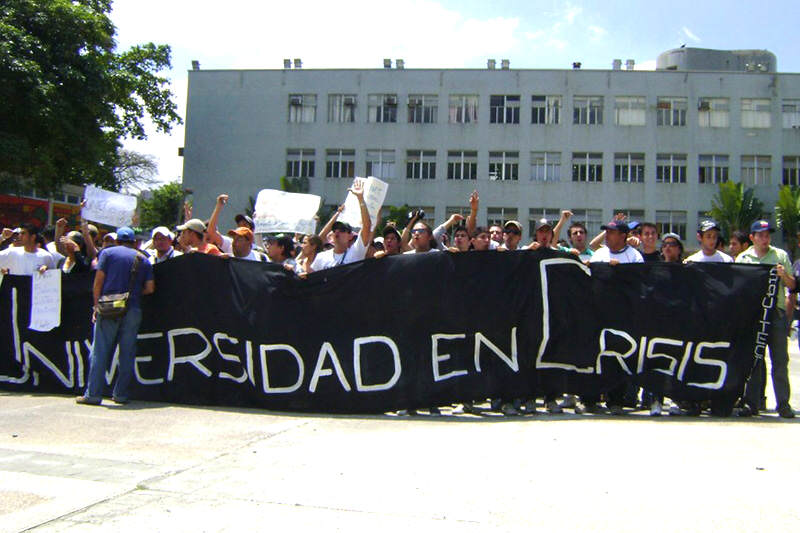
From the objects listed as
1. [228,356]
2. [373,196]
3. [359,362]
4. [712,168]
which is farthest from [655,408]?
[712,168]

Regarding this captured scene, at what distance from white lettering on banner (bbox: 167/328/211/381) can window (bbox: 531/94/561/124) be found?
3725cm

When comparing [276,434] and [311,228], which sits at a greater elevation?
[311,228]

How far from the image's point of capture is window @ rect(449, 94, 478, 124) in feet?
140

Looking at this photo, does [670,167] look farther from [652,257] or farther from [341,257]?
[341,257]

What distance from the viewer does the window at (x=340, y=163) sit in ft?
142

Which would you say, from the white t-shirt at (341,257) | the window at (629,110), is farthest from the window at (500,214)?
the white t-shirt at (341,257)

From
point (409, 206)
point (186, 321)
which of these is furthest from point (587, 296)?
point (409, 206)

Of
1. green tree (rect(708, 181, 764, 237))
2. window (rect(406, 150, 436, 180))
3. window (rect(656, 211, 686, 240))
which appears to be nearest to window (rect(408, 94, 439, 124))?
window (rect(406, 150, 436, 180))

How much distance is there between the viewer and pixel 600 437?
5.95m

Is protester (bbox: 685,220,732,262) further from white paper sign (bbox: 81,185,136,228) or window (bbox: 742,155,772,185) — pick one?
window (bbox: 742,155,772,185)

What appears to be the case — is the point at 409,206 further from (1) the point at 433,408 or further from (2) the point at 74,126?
(1) the point at 433,408

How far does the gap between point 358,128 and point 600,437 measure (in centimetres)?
3867

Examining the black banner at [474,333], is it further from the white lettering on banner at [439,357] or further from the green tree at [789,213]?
the green tree at [789,213]

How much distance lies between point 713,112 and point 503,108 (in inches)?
475
